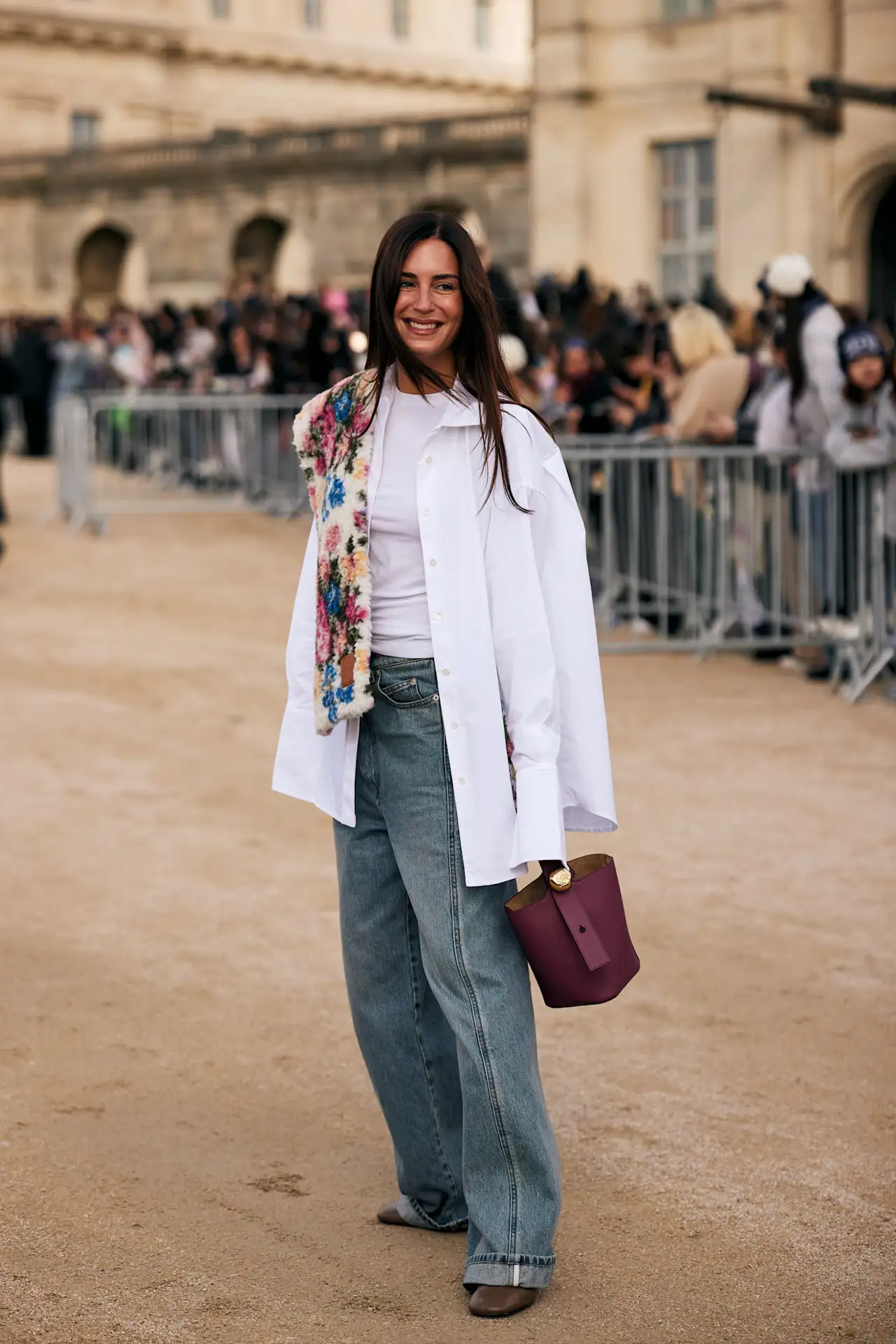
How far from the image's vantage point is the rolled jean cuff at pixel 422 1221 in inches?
163

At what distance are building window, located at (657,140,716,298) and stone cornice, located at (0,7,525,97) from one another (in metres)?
31.0

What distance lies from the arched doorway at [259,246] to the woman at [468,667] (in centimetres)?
4070

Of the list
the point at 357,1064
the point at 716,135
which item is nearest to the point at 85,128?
the point at 716,135

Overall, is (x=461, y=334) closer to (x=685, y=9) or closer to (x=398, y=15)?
(x=685, y=9)

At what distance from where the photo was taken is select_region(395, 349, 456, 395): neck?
3.84 m

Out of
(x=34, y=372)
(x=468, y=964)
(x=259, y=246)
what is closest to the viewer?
(x=468, y=964)

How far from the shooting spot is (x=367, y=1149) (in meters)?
4.62

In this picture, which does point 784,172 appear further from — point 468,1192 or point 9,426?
point 468,1192

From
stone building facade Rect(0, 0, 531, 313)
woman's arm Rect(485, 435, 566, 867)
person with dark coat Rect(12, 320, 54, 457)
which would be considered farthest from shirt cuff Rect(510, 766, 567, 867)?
stone building facade Rect(0, 0, 531, 313)

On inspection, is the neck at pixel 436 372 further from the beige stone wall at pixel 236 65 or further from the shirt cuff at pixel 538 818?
the beige stone wall at pixel 236 65

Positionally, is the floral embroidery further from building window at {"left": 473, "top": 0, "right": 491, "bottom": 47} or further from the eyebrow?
building window at {"left": 473, "top": 0, "right": 491, "bottom": 47}

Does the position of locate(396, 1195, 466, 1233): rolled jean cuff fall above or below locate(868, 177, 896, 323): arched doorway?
below

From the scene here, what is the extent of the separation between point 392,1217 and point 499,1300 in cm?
51

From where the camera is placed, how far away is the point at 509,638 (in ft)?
12.2
